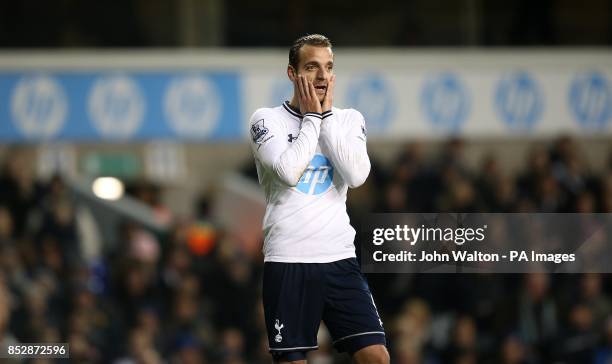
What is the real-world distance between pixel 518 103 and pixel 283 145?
963 centimetres

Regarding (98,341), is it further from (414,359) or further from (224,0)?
(224,0)

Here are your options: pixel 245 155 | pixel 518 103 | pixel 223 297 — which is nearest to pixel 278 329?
pixel 223 297

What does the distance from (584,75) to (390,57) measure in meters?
2.20

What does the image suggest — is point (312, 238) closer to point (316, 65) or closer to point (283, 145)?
point (283, 145)

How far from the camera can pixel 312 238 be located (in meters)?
5.94

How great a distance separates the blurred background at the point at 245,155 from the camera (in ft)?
38.9

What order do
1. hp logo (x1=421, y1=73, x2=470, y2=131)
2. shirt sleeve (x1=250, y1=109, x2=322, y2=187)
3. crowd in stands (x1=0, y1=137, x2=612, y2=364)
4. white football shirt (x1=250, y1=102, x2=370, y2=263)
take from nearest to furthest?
shirt sleeve (x1=250, y1=109, x2=322, y2=187) → white football shirt (x1=250, y1=102, x2=370, y2=263) → crowd in stands (x1=0, y1=137, x2=612, y2=364) → hp logo (x1=421, y1=73, x2=470, y2=131)

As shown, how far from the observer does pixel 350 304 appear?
5.98 metres

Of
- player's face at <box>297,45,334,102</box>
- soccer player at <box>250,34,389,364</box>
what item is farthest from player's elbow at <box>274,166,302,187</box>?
player's face at <box>297,45,334,102</box>

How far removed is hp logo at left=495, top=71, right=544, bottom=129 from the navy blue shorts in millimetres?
9431

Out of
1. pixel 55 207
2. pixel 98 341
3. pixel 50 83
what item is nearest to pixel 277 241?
pixel 98 341

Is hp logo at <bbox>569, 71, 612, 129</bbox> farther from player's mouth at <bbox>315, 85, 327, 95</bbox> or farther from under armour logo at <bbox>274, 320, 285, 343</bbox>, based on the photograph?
under armour logo at <bbox>274, 320, 285, 343</bbox>

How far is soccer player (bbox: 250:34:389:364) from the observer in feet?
19.4

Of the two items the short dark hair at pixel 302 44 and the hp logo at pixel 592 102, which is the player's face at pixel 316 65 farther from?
the hp logo at pixel 592 102
